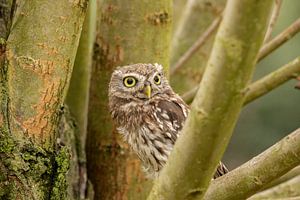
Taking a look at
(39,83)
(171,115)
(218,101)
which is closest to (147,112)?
(171,115)

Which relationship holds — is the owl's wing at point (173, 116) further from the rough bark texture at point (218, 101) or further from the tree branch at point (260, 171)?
the rough bark texture at point (218, 101)

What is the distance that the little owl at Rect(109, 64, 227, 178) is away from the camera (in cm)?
381

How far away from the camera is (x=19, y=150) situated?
9.48 ft

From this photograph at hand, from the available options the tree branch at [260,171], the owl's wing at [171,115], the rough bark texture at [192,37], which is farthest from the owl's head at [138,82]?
the tree branch at [260,171]

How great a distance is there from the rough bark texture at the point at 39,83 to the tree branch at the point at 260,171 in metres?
0.85

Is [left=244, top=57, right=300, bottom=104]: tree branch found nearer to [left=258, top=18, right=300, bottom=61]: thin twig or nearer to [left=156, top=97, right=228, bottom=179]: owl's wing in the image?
[left=258, top=18, right=300, bottom=61]: thin twig

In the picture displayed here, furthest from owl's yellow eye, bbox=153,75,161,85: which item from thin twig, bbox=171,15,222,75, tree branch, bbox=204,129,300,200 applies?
tree branch, bbox=204,129,300,200

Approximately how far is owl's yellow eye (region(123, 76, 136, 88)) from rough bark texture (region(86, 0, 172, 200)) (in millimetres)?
122

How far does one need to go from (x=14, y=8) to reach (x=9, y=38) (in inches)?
10.9

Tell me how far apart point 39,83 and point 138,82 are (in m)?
1.32

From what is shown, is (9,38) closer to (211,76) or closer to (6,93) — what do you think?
(6,93)

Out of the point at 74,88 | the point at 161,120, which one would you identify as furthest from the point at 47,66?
the point at 161,120

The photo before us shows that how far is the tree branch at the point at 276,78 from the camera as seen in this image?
353cm

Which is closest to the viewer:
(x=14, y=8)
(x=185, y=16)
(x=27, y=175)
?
(x=27, y=175)
